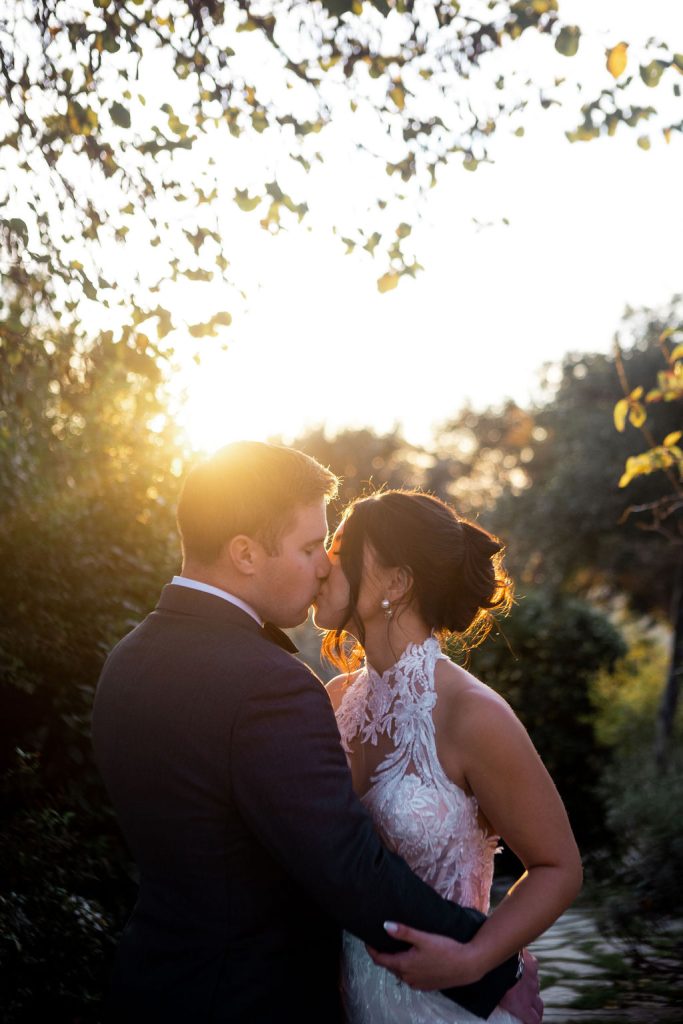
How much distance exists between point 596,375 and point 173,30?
15265mm

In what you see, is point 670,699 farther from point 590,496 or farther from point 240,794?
point 240,794

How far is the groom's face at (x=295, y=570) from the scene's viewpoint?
7.96 feet

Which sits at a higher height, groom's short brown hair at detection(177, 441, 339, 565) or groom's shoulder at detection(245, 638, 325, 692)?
groom's short brown hair at detection(177, 441, 339, 565)

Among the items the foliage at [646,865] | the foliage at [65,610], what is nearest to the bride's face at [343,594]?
the foliage at [65,610]

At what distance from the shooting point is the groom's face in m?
2.43

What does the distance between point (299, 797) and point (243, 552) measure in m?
0.61

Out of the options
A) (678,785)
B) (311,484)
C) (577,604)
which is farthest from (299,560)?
(577,604)

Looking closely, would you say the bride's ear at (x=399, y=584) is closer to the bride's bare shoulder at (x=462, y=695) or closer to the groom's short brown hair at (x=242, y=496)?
the bride's bare shoulder at (x=462, y=695)

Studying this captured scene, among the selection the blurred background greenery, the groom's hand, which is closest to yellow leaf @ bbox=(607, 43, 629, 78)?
the blurred background greenery

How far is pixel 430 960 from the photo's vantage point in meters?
2.17

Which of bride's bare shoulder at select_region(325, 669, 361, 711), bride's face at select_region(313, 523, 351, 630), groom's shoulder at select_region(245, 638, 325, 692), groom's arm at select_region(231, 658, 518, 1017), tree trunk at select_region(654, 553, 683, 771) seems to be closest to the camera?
groom's arm at select_region(231, 658, 518, 1017)

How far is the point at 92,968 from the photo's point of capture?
15.0 ft

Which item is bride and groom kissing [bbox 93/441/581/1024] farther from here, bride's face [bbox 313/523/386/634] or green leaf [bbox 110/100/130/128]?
Answer: green leaf [bbox 110/100/130/128]

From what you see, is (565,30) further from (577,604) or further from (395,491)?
(577,604)
